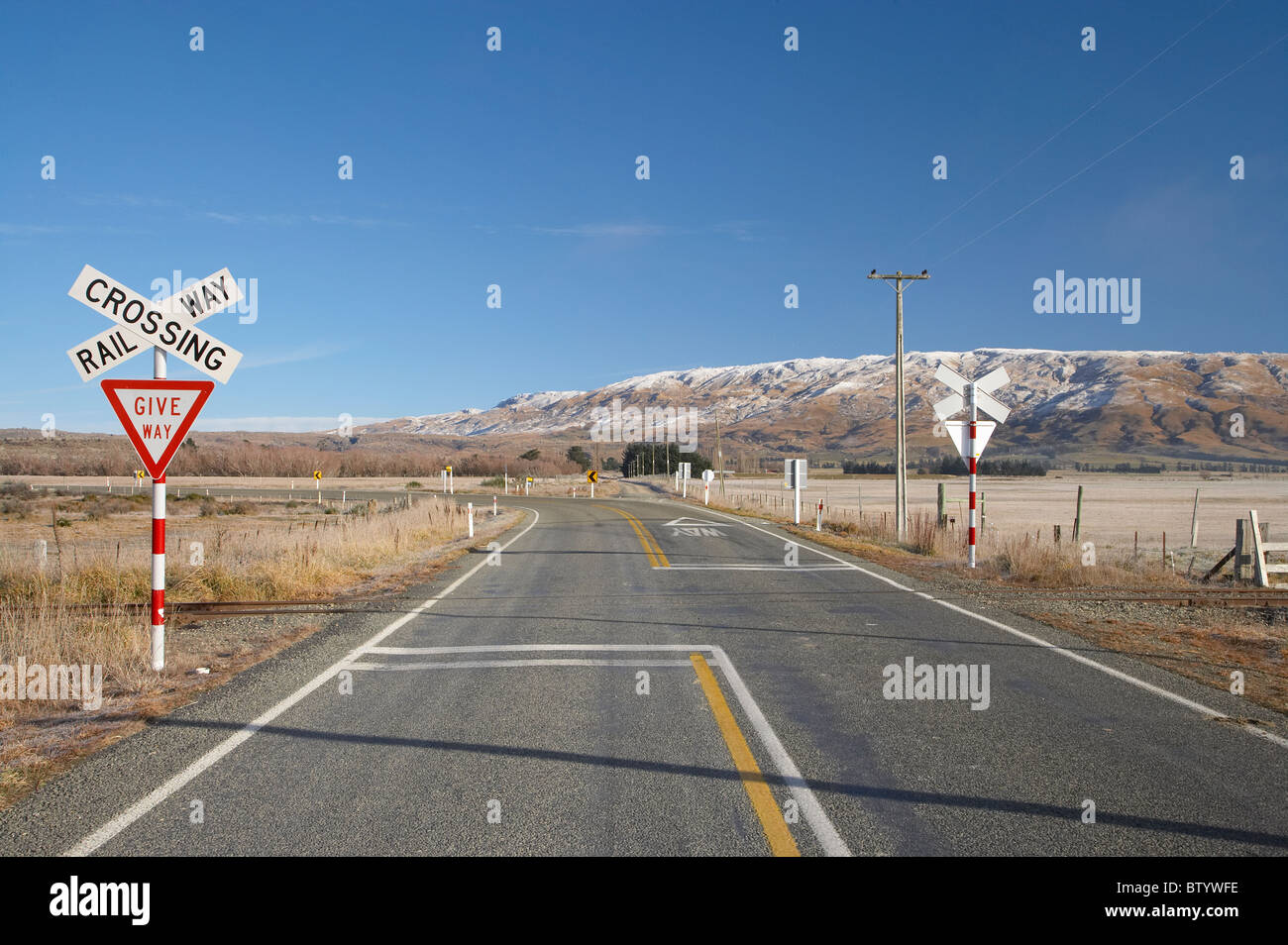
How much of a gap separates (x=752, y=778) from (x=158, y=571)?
6.14m

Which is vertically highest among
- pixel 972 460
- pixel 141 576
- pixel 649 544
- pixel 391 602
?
pixel 972 460

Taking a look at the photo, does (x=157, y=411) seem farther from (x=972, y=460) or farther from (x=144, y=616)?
(x=972, y=460)

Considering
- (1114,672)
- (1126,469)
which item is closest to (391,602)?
(1114,672)

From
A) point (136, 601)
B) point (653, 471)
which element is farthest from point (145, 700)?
point (653, 471)

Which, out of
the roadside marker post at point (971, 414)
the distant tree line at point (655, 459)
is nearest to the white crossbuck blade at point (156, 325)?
the roadside marker post at point (971, 414)

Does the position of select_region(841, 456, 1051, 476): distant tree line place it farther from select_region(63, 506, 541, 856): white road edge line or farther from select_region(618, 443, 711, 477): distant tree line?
select_region(63, 506, 541, 856): white road edge line

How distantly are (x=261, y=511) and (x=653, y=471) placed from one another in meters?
77.8

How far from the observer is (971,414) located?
58.9ft
